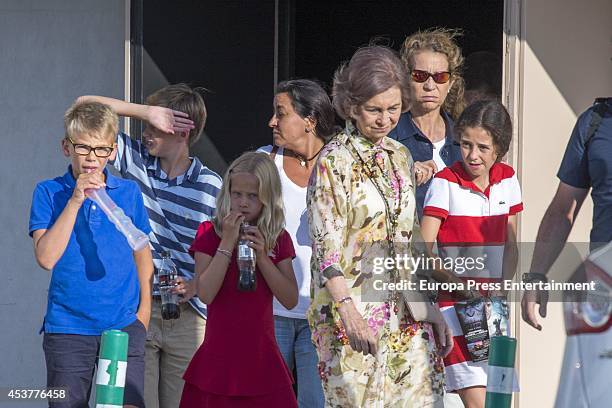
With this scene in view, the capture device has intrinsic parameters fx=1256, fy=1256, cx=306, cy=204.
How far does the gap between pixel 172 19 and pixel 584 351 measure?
3.28 meters

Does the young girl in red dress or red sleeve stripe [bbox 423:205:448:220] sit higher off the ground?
red sleeve stripe [bbox 423:205:448:220]

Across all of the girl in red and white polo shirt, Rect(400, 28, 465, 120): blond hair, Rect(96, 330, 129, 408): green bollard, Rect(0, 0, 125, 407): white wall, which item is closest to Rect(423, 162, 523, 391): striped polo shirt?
the girl in red and white polo shirt

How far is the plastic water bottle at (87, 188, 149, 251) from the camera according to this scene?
477cm

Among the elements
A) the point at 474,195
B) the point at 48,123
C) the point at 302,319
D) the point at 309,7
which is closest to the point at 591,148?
the point at 474,195

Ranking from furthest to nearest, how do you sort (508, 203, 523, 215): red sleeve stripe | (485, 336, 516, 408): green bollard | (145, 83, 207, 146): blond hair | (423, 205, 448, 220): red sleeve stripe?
1. (145, 83, 207, 146): blond hair
2. (508, 203, 523, 215): red sleeve stripe
3. (423, 205, 448, 220): red sleeve stripe
4. (485, 336, 516, 408): green bollard

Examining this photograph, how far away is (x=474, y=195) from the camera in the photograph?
489 cm

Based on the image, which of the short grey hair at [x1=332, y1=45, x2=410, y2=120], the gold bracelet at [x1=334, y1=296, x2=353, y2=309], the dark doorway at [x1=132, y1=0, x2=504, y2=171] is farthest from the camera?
the dark doorway at [x1=132, y1=0, x2=504, y2=171]

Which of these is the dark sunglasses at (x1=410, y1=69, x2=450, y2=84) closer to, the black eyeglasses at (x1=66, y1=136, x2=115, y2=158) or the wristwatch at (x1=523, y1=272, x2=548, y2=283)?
Result: the wristwatch at (x1=523, y1=272, x2=548, y2=283)

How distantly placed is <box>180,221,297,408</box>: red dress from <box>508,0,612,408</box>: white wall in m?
1.48

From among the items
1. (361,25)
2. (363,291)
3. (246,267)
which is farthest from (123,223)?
(361,25)

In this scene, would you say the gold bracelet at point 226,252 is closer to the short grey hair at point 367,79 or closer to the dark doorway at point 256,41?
the short grey hair at point 367,79

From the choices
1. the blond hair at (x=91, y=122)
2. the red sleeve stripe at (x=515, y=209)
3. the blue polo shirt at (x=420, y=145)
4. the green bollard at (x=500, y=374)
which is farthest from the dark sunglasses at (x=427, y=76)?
the green bollard at (x=500, y=374)

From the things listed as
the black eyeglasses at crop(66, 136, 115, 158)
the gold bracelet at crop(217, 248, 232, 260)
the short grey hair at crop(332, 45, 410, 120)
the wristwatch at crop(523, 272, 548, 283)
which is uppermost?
the short grey hair at crop(332, 45, 410, 120)

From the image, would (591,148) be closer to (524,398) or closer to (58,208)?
(524,398)
